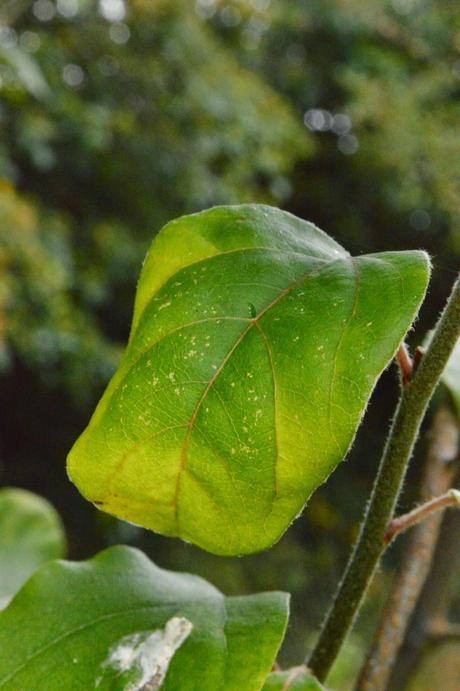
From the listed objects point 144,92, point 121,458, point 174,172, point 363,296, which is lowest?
point 174,172

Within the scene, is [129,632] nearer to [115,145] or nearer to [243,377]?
[243,377]

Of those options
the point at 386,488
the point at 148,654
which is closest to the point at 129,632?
the point at 148,654

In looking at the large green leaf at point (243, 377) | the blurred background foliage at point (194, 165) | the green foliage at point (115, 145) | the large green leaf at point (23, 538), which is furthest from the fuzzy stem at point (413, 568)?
the green foliage at point (115, 145)

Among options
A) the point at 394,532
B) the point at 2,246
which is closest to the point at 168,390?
the point at 394,532

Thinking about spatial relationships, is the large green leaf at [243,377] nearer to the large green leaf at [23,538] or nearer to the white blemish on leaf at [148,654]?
the white blemish on leaf at [148,654]

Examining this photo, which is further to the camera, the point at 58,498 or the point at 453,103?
the point at 58,498

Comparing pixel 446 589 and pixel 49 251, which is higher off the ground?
pixel 446 589

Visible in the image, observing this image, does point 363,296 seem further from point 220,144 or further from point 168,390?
point 220,144
